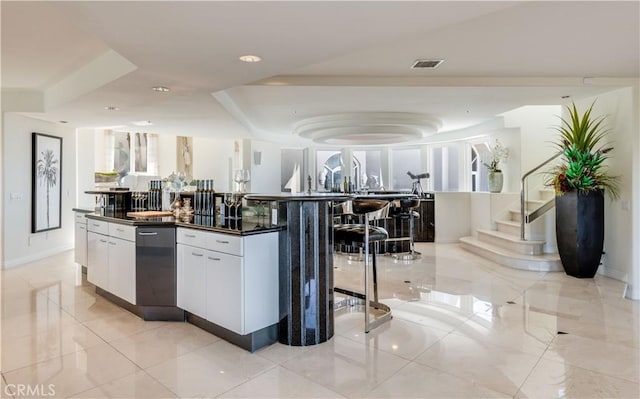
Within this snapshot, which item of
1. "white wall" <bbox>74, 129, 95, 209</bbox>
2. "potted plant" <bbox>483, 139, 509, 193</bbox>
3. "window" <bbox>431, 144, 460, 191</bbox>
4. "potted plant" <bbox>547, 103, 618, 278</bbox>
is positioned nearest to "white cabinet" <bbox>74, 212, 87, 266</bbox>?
"white wall" <bbox>74, 129, 95, 209</bbox>

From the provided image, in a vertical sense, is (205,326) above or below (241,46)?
below

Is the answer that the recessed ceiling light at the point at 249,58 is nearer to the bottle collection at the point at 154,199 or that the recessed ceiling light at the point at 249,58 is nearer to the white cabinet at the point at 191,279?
the white cabinet at the point at 191,279

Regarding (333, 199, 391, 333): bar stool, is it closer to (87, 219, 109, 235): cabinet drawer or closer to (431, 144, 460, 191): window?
(87, 219, 109, 235): cabinet drawer

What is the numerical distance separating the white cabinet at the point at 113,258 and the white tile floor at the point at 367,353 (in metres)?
0.24

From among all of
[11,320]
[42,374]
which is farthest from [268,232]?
[11,320]

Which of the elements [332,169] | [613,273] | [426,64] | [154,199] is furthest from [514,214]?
[154,199]

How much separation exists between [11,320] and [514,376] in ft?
14.3

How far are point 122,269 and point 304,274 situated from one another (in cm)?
202

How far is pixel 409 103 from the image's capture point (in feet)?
17.8

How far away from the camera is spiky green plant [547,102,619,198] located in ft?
15.9

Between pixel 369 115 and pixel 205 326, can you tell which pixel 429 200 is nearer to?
pixel 369 115

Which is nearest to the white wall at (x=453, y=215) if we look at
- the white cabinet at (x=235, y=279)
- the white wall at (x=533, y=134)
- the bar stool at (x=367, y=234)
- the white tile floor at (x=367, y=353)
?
the white wall at (x=533, y=134)

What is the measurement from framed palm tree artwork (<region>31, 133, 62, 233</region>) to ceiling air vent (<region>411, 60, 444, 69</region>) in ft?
20.3

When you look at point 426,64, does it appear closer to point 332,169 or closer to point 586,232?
point 586,232
